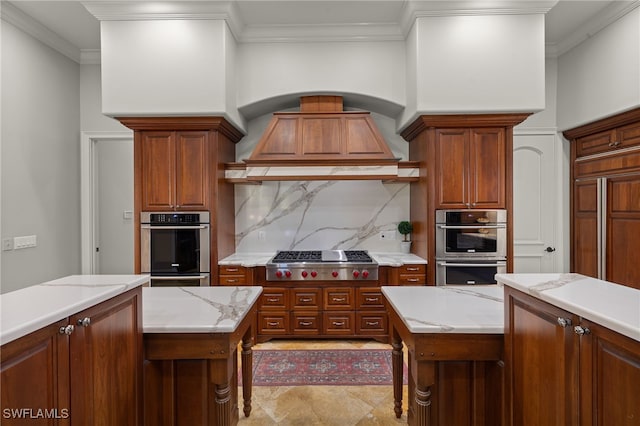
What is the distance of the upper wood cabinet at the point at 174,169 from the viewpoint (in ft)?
11.5

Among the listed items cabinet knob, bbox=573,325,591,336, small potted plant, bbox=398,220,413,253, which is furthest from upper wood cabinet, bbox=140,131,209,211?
cabinet knob, bbox=573,325,591,336

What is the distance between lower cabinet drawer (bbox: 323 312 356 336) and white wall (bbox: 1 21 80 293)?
315 cm

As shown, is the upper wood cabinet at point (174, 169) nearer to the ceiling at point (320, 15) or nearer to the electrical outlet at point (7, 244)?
the electrical outlet at point (7, 244)

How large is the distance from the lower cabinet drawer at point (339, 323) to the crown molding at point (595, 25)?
395 centimetres

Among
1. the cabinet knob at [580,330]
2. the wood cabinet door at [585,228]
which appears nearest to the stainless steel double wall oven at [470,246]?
the wood cabinet door at [585,228]

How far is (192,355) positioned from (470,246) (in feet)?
9.55

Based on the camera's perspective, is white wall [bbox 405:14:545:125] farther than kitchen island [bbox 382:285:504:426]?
Yes

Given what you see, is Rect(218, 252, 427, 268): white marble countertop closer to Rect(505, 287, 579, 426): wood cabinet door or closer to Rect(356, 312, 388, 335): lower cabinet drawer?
Rect(356, 312, 388, 335): lower cabinet drawer

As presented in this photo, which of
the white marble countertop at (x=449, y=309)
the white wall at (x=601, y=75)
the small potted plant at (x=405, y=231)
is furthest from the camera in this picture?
the small potted plant at (x=405, y=231)

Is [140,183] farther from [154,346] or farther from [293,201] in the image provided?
→ [154,346]

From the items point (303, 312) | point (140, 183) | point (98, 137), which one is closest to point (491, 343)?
point (303, 312)

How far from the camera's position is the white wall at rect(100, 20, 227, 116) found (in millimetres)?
3336

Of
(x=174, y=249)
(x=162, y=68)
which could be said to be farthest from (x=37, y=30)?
(x=174, y=249)

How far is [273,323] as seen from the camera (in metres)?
3.55
